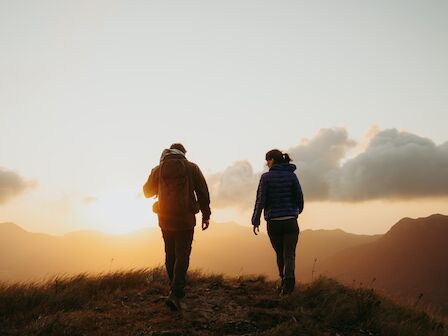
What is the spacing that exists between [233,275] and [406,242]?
156 metres

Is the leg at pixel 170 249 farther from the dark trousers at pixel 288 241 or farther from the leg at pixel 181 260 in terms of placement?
the dark trousers at pixel 288 241

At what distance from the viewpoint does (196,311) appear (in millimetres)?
5629

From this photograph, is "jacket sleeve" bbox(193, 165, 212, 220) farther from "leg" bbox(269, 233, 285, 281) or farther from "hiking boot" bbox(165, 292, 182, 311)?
"leg" bbox(269, 233, 285, 281)

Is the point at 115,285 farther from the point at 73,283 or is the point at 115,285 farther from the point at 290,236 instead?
the point at 290,236

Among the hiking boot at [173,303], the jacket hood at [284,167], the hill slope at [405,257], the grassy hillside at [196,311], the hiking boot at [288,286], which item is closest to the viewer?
the grassy hillside at [196,311]

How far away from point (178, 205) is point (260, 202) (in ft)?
5.88

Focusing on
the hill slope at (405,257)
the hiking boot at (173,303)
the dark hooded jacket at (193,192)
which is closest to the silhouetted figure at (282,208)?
the dark hooded jacket at (193,192)

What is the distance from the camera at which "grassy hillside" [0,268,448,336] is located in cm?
480

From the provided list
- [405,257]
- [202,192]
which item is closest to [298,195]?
[202,192]

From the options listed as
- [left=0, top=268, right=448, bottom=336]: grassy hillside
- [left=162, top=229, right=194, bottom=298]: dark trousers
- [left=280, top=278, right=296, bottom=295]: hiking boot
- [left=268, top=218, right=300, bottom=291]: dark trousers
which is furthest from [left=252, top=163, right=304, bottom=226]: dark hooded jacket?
[left=162, top=229, right=194, bottom=298]: dark trousers

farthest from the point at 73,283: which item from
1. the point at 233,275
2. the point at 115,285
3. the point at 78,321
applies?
the point at 233,275

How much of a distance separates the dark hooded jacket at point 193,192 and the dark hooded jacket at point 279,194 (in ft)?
4.01

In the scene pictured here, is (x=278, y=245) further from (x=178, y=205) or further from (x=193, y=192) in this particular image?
(x=178, y=205)

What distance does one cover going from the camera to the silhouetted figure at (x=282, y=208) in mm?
6715
